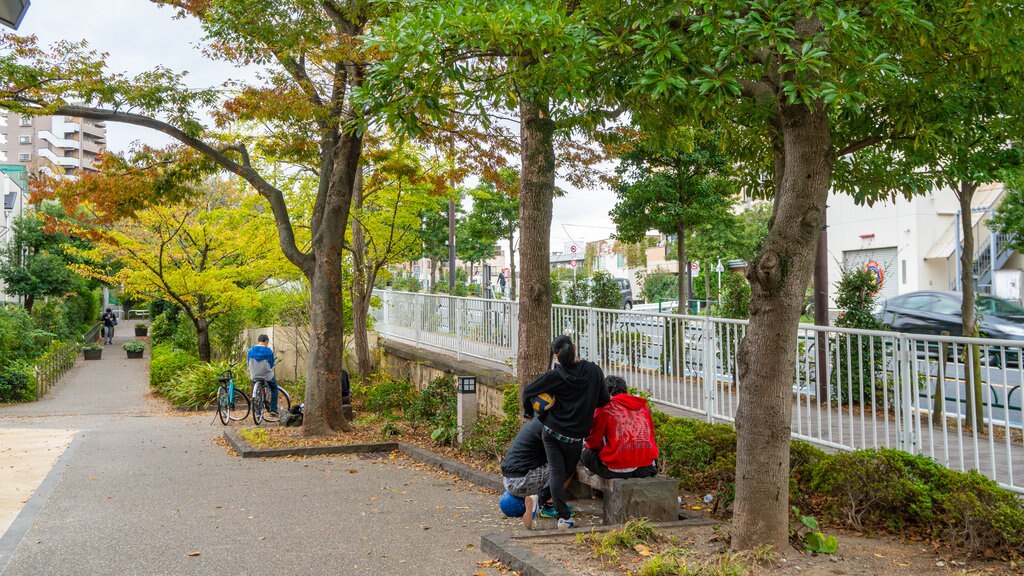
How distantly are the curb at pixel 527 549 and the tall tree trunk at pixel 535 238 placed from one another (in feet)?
9.08

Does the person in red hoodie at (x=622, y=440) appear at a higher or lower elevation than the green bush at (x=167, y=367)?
higher

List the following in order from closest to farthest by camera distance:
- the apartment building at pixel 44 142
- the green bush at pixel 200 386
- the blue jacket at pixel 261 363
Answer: the blue jacket at pixel 261 363 → the green bush at pixel 200 386 → the apartment building at pixel 44 142

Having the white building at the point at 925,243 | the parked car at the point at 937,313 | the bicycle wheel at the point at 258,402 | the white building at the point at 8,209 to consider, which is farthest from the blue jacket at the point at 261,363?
the white building at the point at 8,209

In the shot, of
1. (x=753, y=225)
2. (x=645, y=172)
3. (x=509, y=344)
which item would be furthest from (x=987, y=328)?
→ (x=753, y=225)

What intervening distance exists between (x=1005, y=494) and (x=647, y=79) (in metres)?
3.57

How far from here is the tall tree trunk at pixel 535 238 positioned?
8.28m

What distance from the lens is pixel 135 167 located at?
12547 millimetres

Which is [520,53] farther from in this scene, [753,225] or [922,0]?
[753,225]

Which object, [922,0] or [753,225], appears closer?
[922,0]

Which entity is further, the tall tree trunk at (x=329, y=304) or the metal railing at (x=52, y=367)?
the metal railing at (x=52, y=367)

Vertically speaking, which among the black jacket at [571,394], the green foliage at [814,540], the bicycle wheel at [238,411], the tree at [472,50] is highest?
the tree at [472,50]

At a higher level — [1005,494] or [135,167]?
[135,167]

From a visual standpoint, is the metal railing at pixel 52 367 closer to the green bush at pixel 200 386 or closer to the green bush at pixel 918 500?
the green bush at pixel 200 386

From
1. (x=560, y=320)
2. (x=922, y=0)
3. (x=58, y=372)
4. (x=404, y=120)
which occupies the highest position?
(x=922, y=0)
